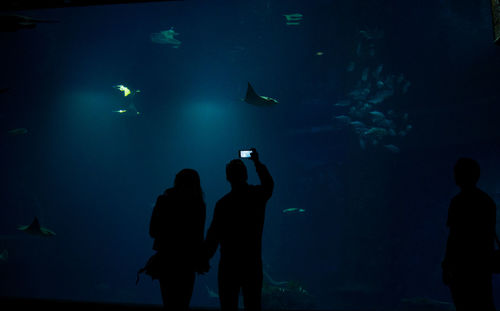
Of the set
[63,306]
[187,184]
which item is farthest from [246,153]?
[63,306]

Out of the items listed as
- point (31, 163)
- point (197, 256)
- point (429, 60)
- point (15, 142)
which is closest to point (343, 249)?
point (429, 60)

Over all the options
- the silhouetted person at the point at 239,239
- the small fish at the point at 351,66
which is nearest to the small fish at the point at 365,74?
the small fish at the point at 351,66

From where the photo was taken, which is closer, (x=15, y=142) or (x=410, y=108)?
(x=410, y=108)

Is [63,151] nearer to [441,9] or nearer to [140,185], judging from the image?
[140,185]

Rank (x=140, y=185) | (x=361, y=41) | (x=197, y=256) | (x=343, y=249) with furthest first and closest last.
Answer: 1. (x=140, y=185)
2. (x=343, y=249)
3. (x=361, y=41)
4. (x=197, y=256)

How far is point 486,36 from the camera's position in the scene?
56.0ft

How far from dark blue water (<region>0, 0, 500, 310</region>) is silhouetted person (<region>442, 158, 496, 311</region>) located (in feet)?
34.5

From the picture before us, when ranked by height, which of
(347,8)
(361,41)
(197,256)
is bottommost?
(197,256)

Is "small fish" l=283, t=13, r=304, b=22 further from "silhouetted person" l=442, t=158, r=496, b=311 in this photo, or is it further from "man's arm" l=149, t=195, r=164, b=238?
"man's arm" l=149, t=195, r=164, b=238

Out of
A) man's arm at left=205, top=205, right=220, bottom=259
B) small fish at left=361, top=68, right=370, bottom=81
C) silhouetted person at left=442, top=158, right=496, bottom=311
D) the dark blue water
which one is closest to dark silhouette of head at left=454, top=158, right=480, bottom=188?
silhouetted person at left=442, top=158, right=496, bottom=311

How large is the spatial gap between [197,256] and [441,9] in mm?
19197

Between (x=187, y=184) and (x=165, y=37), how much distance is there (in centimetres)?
1962

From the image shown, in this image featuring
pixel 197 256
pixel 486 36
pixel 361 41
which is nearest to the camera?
Result: pixel 197 256

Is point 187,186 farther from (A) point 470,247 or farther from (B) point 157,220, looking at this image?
(A) point 470,247
